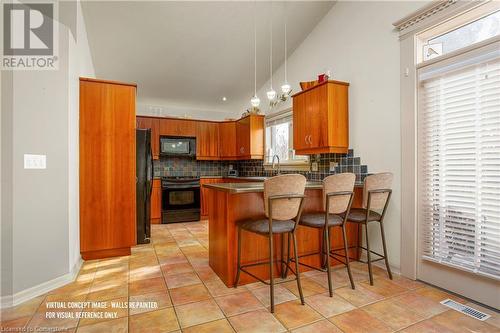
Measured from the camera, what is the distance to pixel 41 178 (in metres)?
2.24

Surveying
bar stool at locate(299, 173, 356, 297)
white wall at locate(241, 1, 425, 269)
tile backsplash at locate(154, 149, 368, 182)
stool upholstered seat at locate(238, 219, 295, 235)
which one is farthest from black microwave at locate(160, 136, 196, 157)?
bar stool at locate(299, 173, 356, 297)

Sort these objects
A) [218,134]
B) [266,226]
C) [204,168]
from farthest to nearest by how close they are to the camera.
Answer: [204,168] < [218,134] < [266,226]

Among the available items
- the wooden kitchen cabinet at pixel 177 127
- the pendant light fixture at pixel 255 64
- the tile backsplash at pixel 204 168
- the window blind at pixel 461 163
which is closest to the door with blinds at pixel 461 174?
the window blind at pixel 461 163

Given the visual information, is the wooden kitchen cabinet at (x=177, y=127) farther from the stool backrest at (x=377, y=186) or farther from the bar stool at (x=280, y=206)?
the stool backrest at (x=377, y=186)

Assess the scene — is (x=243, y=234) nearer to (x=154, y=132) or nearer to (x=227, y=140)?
(x=227, y=140)

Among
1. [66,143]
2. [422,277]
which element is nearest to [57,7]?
[66,143]

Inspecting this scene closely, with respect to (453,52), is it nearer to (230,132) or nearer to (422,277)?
(422,277)

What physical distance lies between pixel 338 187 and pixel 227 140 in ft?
12.3

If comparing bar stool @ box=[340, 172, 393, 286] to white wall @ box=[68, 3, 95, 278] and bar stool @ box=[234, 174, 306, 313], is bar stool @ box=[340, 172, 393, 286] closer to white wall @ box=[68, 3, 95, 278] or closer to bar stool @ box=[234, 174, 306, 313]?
bar stool @ box=[234, 174, 306, 313]

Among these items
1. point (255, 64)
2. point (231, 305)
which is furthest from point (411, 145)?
point (255, 64)

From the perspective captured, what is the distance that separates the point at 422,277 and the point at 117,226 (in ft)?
10.9

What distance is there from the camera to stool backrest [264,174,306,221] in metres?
2.02

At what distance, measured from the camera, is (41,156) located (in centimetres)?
223

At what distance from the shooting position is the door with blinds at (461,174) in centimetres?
196
